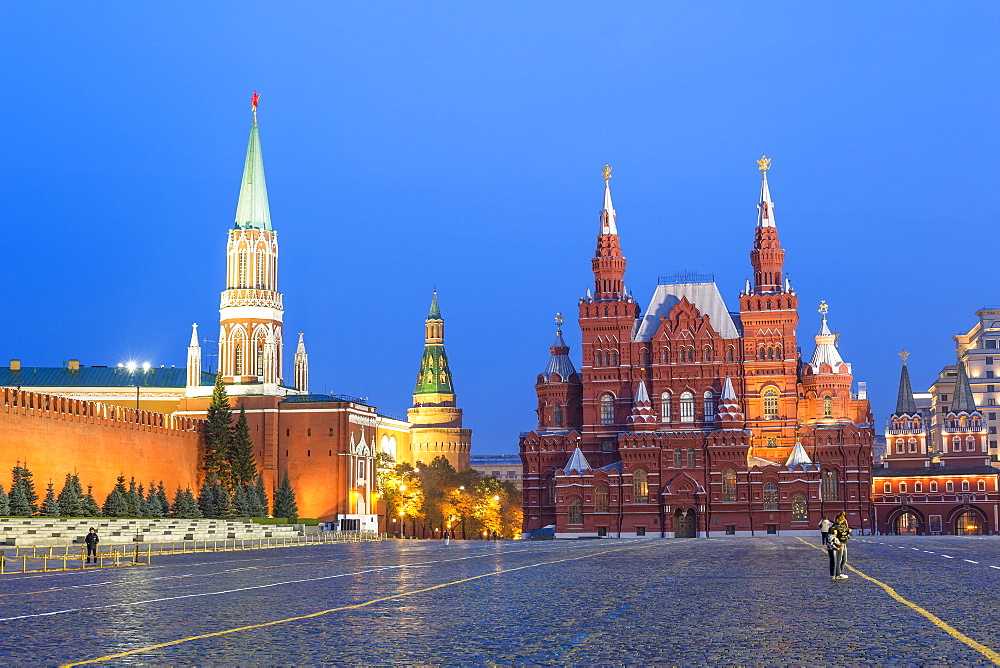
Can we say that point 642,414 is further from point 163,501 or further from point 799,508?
point 163,501

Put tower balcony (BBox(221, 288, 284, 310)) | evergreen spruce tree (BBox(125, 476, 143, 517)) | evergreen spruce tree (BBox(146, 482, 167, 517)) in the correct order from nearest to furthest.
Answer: evergreen spruce tree (BBox(125, 476, 143, 517))
evergreen spruce tree (BBox(146, 482, 167, 517))
tower balcony (BBox(221, 288, 284, 310))

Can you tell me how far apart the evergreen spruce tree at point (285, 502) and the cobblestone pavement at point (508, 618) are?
66983 mm

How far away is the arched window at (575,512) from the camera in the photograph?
3787 inches

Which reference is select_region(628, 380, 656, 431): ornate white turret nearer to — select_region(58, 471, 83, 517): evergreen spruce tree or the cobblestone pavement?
select_region(58, 471, 83, 517): evergreen spruce tree

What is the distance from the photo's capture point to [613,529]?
95.1 m

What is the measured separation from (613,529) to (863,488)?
19089 mm

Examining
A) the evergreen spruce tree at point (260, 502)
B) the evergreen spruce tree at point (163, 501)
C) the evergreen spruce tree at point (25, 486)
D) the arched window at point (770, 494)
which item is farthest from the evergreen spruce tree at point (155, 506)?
the arched window at point (770, 494)

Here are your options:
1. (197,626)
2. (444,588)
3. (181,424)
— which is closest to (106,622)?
(197,626)

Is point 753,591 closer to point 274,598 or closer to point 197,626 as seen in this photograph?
point 274,598

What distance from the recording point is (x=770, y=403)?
98625 millimetres

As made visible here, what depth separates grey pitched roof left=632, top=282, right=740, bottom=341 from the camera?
101312 mm

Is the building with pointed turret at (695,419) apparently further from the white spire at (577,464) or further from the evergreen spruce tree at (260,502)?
the evergreen spruce tree at (260,502)

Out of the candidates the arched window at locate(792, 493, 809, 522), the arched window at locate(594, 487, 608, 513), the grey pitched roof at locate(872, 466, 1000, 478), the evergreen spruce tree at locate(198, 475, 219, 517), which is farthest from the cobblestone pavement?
the grey pitched roof at locate(872, 466, 1000, 478)

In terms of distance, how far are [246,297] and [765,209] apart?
43.8 m
